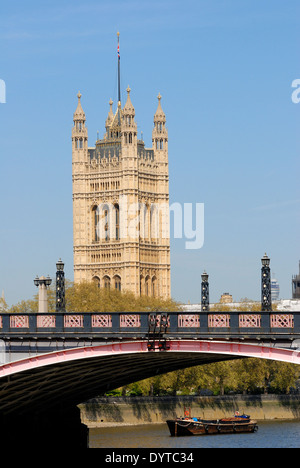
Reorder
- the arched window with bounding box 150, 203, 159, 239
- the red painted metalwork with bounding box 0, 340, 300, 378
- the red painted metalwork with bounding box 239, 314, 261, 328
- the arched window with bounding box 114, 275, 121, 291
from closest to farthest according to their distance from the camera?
the red painted metalwork with bounding box 0, 340, 300, 378, the red painted metalwork with bounding box 239, 314, 261, 328, the arched window with bounding box 114, 275, 121, 291, the arched window with bounding box 150, 203, 159, 239

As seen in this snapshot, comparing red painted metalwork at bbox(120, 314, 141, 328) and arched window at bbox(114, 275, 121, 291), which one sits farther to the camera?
arched window at bbox(114, 275, 121, 291)

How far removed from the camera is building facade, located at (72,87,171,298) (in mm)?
183500

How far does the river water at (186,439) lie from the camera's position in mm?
85375

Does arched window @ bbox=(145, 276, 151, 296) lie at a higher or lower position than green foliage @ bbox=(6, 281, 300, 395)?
higher

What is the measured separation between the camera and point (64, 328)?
5753cm

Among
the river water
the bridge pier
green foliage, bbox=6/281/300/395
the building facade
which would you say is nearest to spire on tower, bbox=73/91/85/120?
the building facade

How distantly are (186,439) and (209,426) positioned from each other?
692cm

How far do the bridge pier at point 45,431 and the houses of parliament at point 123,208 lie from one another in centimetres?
10384

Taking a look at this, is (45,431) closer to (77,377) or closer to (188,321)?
(77,377)

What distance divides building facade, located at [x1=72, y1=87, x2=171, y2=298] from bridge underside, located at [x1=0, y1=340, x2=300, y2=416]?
10492 centimetres

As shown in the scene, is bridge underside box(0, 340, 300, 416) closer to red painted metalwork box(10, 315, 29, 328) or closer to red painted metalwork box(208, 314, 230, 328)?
red painted metalwork box(208, 314, 230, 328)

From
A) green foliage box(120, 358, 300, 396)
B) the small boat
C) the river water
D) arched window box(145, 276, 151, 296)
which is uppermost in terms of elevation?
arched window box(145, 276, 151, 296)
